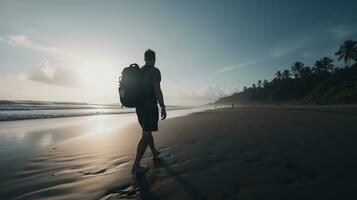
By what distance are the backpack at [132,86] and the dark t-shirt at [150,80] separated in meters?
0.11

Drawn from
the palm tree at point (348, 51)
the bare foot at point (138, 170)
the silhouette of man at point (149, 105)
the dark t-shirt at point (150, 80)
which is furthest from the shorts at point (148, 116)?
the palm tree at point (348, 51)

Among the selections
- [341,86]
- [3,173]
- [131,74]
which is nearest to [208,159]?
[131,74]

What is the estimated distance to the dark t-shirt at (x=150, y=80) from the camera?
3.97 m

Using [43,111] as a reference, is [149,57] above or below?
below

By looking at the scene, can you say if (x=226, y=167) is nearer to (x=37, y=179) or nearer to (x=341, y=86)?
(x=37, y=179)

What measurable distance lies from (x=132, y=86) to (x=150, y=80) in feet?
1.21

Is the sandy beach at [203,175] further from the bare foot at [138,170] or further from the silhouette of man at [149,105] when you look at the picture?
the silhouette of man at [149,105]

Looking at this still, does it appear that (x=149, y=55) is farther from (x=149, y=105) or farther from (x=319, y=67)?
(x=319, y=67)

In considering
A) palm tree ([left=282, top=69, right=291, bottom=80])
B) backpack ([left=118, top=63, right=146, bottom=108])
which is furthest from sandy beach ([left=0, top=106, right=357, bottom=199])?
palm tree ([left=282, top=69, right=291, bottom=80])

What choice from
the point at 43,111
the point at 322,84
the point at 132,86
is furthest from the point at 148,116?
the point at 322,84

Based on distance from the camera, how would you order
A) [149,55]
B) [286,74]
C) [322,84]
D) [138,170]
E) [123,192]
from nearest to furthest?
[123,192] < [138,170] < [149,55] < [322,84] < [286,74]

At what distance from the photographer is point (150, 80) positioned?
3.98 m

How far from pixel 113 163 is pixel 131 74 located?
2.02 metres

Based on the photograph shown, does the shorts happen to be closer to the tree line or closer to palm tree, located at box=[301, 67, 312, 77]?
the tree line
